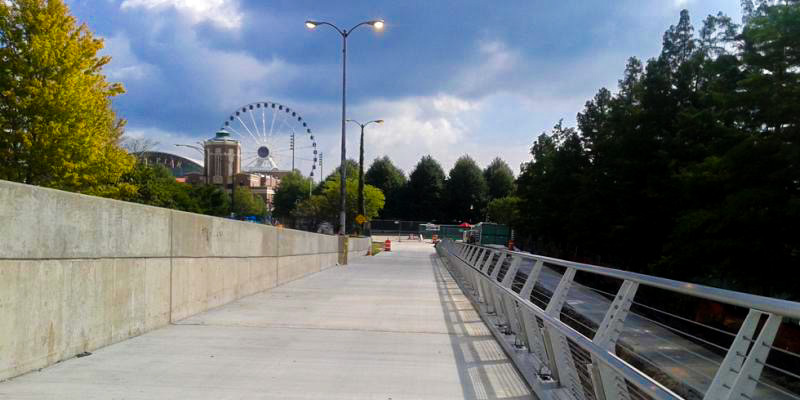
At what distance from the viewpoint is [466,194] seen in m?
110

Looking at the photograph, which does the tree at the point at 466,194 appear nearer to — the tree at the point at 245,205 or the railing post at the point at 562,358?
the tree at the point at 245,205

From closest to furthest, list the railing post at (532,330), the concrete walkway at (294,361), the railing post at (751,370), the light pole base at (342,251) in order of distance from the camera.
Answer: the railing post at (751,370), the concrete walkway at (294,361), the railing post at (532,330), the light pole base at (342,251)

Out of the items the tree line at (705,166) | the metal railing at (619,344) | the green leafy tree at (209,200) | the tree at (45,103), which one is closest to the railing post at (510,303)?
the metal railing at (619,344)

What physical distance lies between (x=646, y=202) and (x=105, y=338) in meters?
28.9

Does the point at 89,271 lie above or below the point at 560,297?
above

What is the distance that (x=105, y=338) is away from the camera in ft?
23.9

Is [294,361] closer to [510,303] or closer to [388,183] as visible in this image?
[510,303]

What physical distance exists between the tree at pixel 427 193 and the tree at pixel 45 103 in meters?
91.7

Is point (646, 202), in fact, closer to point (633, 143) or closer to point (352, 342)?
point (633, 143)

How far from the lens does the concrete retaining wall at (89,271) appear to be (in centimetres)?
565

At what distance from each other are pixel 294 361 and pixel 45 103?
57.0 ft

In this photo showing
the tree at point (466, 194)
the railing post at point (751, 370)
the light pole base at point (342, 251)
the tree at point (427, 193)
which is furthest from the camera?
the tree at point (427, 193)

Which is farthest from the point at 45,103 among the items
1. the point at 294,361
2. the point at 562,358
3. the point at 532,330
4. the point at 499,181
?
the point at 499,181

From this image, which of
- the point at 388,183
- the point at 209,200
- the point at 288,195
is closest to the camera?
the point at 209,200
